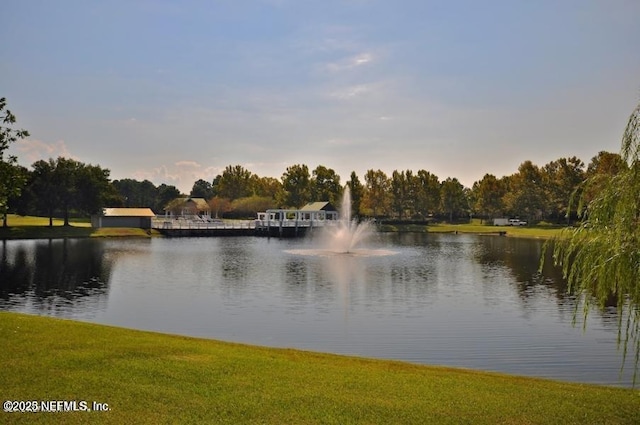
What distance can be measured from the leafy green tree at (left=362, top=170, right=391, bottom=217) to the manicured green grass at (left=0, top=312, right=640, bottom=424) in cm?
11187

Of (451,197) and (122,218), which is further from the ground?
(451,197)

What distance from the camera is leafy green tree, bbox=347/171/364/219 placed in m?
115

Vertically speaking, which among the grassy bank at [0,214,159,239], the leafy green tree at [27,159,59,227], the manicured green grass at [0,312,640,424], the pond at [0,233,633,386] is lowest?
the pond at [0,233,633,386]

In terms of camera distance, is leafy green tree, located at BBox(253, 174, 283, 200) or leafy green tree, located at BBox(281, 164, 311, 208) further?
leafy green tree, located at BBox(253, 174, 283, 200)

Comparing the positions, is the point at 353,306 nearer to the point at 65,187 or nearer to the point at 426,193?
the point at 65,187

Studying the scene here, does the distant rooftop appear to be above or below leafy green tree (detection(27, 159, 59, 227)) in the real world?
below

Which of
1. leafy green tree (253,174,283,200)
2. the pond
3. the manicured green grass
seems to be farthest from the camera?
leafy green tree (253,174,283,200)

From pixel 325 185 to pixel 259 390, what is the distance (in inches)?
4349

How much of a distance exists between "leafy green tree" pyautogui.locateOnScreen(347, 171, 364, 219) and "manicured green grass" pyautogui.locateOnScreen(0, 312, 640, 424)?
102 meters

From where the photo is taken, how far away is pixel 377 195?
126 meters

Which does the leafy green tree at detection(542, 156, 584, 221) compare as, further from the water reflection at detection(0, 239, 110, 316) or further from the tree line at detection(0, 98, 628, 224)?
the water reflection at detection(0, 239, 110, 316)

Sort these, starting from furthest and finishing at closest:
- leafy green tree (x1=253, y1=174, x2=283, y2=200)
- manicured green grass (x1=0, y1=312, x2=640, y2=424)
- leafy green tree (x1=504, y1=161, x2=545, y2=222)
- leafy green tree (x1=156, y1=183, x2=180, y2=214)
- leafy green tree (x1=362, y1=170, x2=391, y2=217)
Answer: leafy green tree (x1=156, y1=183, x2=180, y2=214), leafy green tree (x1=253, y1=174, x2=283, y2=200), leafy green tree (x1=362, y1=170, x2=391, y2=217), leafy green tree (x1=504, y1=161, x2=545, y2=222), manicured green grass (x1=0, y1=312, x2=640, y2=424)

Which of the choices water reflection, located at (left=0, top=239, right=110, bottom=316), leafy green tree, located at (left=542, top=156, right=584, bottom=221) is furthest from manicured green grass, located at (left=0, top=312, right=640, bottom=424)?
leafy green tree, located at (left=542, top=156, right=584, bottom=221)

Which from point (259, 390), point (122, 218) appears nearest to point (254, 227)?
point (122, 218)
